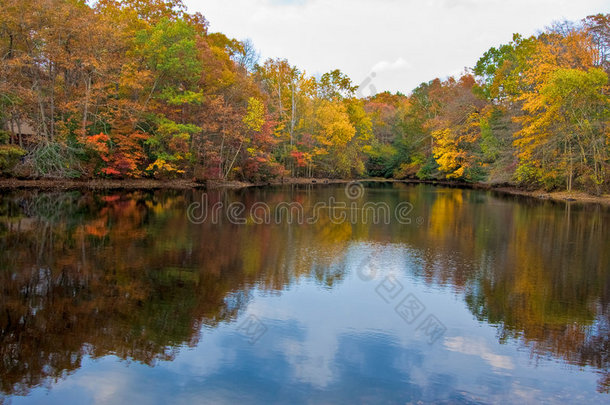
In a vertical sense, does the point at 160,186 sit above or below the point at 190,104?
below

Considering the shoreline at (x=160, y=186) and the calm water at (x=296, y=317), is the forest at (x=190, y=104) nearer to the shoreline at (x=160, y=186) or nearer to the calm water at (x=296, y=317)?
the shoreline at (x=160, y=186)

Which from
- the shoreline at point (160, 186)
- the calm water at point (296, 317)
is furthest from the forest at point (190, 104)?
the calm water at point (296, 317)

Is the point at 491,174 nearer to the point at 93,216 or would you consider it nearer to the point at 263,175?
the point at 263,175

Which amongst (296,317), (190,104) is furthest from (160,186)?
(296,317)

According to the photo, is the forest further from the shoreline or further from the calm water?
the calm water

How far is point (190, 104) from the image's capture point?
1398 inches

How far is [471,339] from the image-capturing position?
6.95 metres

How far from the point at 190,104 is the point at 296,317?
30.6m

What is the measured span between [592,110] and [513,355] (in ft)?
95.8

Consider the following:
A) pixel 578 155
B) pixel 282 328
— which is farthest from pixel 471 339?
pixel 578 155

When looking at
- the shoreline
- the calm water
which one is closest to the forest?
the shoreline

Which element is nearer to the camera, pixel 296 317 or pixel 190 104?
pixel 296 317

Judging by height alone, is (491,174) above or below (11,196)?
above

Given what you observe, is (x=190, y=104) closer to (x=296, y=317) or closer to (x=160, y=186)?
(x=160, y=186)
